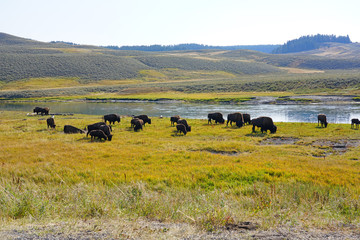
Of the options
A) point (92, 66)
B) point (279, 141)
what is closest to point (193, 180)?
point (279, 141)

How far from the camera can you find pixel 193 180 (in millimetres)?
10719

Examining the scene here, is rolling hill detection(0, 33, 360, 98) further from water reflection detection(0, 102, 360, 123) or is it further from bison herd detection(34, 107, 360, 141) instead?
bison herd detection(34, 107, 360, 141)

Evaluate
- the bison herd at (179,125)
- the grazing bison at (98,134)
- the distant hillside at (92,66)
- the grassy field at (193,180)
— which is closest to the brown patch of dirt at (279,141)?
the grassy field at (193,180)

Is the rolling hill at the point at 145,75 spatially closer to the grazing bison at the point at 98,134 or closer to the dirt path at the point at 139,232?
the grazing bison at the point at 98,134

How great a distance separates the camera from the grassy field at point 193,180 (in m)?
6.36

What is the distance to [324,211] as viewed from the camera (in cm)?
641

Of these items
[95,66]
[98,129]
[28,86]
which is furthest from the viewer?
[95,66]

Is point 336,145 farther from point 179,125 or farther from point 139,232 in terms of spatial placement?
point 139,232

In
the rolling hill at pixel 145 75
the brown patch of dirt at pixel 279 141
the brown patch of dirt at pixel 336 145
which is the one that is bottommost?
the brown patch of dirt at pixel 279 141

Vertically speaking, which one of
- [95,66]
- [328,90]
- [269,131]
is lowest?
[269,131]

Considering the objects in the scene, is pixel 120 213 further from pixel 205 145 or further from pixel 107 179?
pixel 205 145

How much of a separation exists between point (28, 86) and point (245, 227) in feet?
355

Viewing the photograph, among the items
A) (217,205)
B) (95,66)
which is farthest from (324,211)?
(95,66)

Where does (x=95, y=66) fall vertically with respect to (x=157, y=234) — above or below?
above
